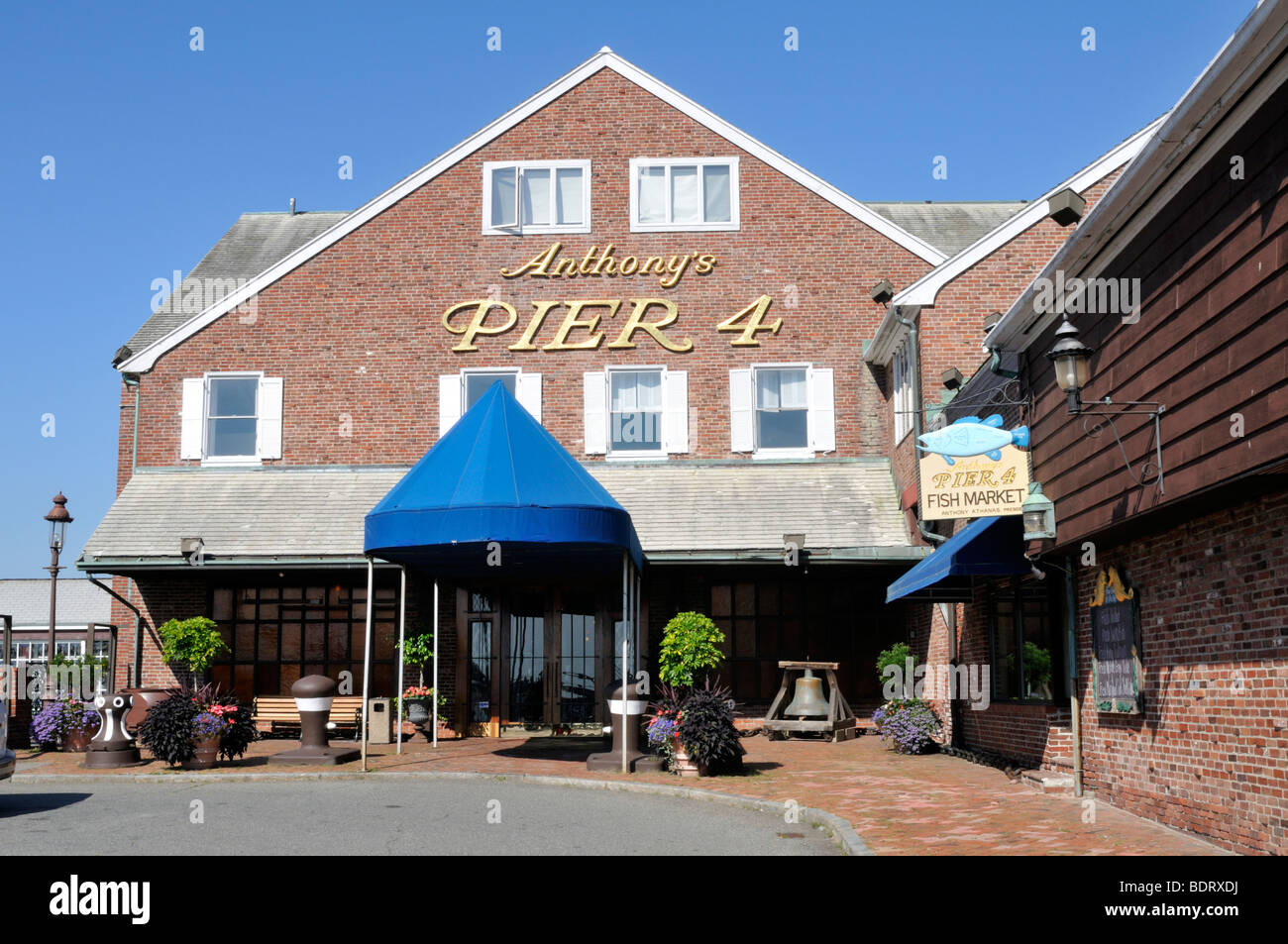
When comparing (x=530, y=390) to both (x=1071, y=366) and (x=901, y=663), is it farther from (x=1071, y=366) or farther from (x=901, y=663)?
(x=1071, y=366)

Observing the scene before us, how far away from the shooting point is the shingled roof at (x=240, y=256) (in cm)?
2439

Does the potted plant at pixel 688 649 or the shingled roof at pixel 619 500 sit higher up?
the shingled roof at pixel 619 500

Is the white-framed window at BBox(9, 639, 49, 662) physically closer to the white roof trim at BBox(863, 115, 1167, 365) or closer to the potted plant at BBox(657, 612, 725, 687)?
the potted plant at BBox(657, 612, 725, 687)

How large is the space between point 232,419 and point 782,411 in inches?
372

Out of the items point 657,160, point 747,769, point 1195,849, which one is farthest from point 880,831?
point 657,160

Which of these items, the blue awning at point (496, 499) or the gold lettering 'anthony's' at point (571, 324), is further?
the gold lettering 'anthony's' at point (571, 324)

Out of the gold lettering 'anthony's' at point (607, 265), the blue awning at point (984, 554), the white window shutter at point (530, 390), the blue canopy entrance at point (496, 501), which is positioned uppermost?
the gold lettering 'anthony's' at point (607, 265)

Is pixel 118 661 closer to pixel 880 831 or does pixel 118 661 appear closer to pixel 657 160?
pixel 657 160

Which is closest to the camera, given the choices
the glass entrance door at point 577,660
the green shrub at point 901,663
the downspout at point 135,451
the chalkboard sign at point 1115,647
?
the chalkboard sign at point 1115,647

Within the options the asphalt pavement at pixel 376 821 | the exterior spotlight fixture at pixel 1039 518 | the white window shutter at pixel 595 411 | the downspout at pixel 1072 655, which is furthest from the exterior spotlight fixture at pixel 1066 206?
the asphalt pavement at pixel 376 821

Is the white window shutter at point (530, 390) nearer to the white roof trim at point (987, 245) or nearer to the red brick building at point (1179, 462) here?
the white roof trim at point (987, 245)

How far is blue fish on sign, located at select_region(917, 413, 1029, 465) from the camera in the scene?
13133mm

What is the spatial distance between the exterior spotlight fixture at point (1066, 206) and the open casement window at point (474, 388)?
8.78 m

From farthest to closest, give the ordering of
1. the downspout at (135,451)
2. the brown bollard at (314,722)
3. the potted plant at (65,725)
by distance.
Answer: the downspout at (135,451), the potted plant at (65,725), the brown bollard at (314,722)
